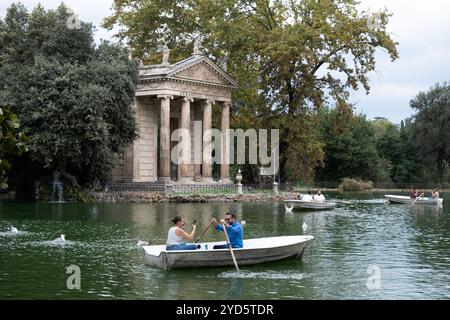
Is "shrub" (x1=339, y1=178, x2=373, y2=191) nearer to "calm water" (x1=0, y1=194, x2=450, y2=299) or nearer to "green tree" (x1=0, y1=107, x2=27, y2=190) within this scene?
"calm water" (x1=0, y1=194, x2=450, y2=299)

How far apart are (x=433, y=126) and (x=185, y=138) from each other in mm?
50774

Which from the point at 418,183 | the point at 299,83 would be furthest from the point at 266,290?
the point at 418,183

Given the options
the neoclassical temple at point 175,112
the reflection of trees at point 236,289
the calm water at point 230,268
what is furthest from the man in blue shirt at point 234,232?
the neoclassical temple at point 175,112

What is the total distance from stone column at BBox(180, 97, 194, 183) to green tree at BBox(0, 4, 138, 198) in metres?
11.1

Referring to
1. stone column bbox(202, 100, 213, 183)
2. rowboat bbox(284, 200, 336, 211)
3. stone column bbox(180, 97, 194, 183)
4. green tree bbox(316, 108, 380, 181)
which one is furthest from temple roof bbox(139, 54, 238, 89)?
green tree bbox(316, 108, 380, 181)

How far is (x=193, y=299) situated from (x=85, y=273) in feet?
16.2

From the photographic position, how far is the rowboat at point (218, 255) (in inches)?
856

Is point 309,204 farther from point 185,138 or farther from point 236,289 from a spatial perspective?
point 236,289

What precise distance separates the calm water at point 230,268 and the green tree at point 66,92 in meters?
13.0

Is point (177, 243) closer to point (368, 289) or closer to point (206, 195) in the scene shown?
point (368, 289)

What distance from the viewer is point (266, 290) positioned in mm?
18969

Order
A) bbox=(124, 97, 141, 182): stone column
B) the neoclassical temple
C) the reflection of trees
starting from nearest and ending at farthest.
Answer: the reflection of trees, the neoclassical temple, bbox=(124, 97, 141, 182): stone column

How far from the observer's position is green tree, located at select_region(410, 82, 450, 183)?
106 meters

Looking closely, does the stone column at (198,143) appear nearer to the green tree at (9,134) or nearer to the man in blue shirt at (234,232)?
the man in blue shirt at (234,232)
